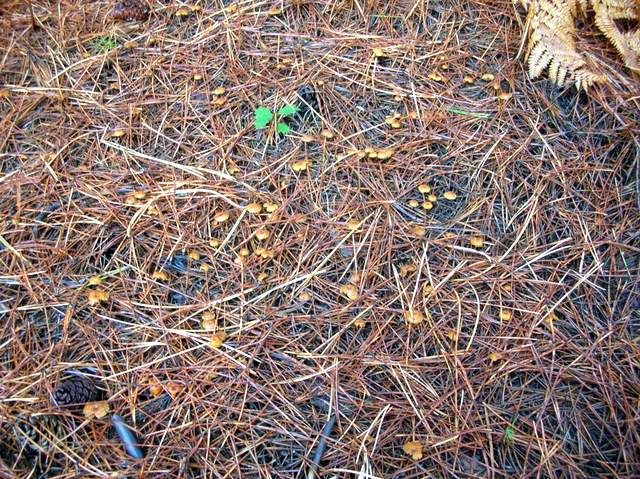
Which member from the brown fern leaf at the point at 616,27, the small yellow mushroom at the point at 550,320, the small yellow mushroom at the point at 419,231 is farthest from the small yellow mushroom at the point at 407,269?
the brown fern leaf at the point at 616,27

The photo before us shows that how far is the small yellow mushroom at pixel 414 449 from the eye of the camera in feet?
6.71

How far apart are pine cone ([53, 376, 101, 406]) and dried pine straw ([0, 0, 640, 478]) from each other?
55 mm

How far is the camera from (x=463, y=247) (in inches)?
101

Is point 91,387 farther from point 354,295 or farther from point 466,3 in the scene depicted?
point 466,3

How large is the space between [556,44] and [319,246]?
1823 mm

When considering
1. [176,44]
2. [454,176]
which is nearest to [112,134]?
[176,44]

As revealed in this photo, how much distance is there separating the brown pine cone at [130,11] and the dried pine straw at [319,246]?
58 mm

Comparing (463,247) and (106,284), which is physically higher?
(463,247)

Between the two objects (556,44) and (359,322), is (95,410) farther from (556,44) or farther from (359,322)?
(556,44)

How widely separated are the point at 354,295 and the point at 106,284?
1192 millimetres

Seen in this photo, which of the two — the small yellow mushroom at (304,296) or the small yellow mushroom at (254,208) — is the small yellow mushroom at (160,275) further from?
the small yellow mushroom at (304,296)

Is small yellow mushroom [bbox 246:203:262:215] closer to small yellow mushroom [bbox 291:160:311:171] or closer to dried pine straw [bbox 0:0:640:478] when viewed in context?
dried pine straw [bbox 0:0:640:478]

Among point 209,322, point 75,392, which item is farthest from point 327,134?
point 75,392

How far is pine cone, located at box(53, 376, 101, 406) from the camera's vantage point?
84.1 inches
